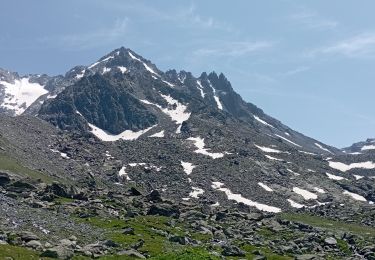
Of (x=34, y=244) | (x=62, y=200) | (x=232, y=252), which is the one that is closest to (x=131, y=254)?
(x=34, y=244)

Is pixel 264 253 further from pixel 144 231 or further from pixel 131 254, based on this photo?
pixel 131 254

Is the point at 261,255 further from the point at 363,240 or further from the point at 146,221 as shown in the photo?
the point at 363,240

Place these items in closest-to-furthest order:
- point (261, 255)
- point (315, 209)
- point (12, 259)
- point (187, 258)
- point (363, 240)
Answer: point (187, 258)
point (12, 259)
point (261, 255)
point (363, 240)
point (315, 209)

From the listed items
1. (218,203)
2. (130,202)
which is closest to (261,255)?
(130,202)

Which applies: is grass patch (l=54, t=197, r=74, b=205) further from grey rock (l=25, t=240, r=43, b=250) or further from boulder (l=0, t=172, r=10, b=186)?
grey rock (l=25, t=240, r=43, b=250)

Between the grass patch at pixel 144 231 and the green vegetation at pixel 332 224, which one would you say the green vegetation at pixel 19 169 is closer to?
the grass patch at pixel 144 231

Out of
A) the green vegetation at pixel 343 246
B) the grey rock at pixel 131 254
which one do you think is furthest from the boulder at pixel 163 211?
the grey rock at pixel 131 254

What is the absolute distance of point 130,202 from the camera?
393 feet

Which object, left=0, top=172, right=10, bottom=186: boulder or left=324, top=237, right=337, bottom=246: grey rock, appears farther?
left=0, top=172, right=10, bottom=186: boulder

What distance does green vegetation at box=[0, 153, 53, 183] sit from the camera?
165875 millimetres

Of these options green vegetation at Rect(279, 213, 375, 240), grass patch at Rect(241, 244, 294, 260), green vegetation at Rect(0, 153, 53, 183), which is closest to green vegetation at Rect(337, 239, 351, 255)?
grass patch at Rect(241, 244, 294, 260)

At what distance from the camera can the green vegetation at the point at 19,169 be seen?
16588 centimetres

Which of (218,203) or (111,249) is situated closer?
(111,249)

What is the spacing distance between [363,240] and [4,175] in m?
80.0
